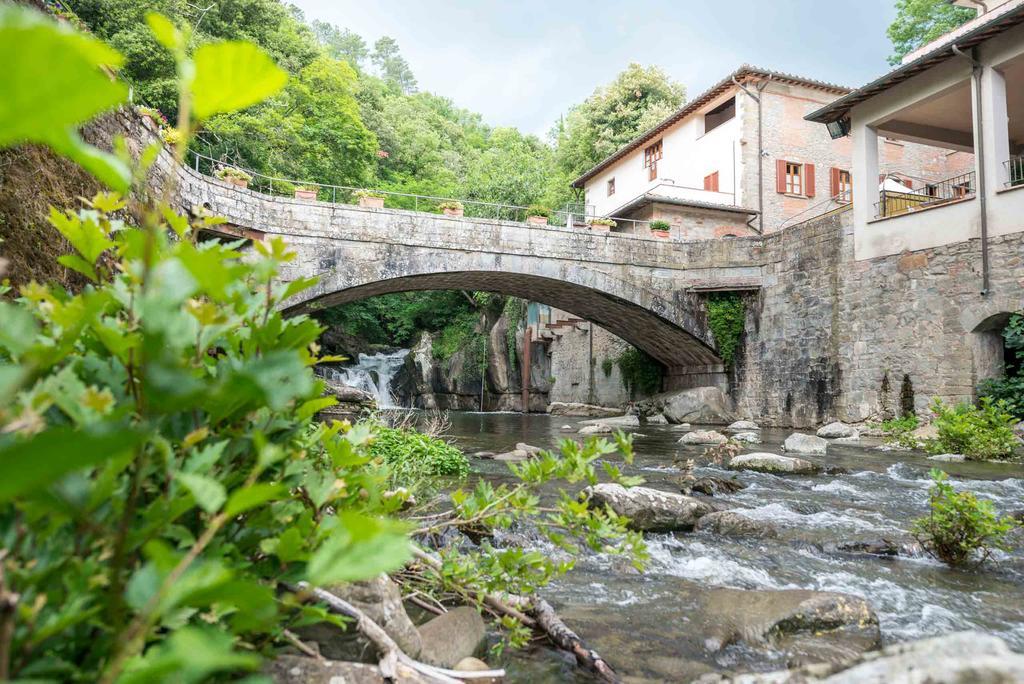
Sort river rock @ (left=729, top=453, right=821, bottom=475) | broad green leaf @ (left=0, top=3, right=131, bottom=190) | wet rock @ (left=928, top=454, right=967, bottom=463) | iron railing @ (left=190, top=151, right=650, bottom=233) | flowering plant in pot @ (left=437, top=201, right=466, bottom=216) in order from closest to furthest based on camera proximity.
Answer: broad green leaf @ (left=0, top=3, right=131, bottom=190) → river rock @ (left=729, top=453, right=821, bottom=475) → wet rock @ (left=928, top=454, right=967, bottom=463) → flowering plant in pot @ (left=437, top=201, right=466, bottom=216) → iron railing @ (left=190, top=151, right=650, bottom=233)

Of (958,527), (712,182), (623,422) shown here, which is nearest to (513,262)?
(623,422)

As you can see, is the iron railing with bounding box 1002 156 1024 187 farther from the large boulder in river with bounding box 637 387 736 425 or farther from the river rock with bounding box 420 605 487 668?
the river rock with bounding box 420 605 487 668

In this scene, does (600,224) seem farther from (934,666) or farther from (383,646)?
(934,666)

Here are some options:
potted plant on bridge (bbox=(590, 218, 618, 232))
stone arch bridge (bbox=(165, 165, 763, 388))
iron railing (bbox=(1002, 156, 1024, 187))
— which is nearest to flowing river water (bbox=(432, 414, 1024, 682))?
iron railing (bbox=(1002, 156, 1024, 187))

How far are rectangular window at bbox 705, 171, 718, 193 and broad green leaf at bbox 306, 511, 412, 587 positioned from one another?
71.3ft

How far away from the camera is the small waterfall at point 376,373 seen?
23.8 metres

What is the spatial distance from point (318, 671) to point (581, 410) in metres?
20.3

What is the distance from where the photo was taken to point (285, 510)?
3.32ft

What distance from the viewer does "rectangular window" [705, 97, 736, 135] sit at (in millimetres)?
21172

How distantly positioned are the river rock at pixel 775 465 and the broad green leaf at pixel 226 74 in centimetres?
807

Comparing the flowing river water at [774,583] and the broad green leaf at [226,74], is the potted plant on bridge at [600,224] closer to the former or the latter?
the flowing river water at [774,583]

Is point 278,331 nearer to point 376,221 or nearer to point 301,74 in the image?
point 376,221

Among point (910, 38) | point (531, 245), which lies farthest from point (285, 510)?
point (910, 38)

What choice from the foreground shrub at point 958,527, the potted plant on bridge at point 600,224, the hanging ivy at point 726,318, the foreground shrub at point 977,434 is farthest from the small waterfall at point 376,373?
the foreground shrub at point 958,527
